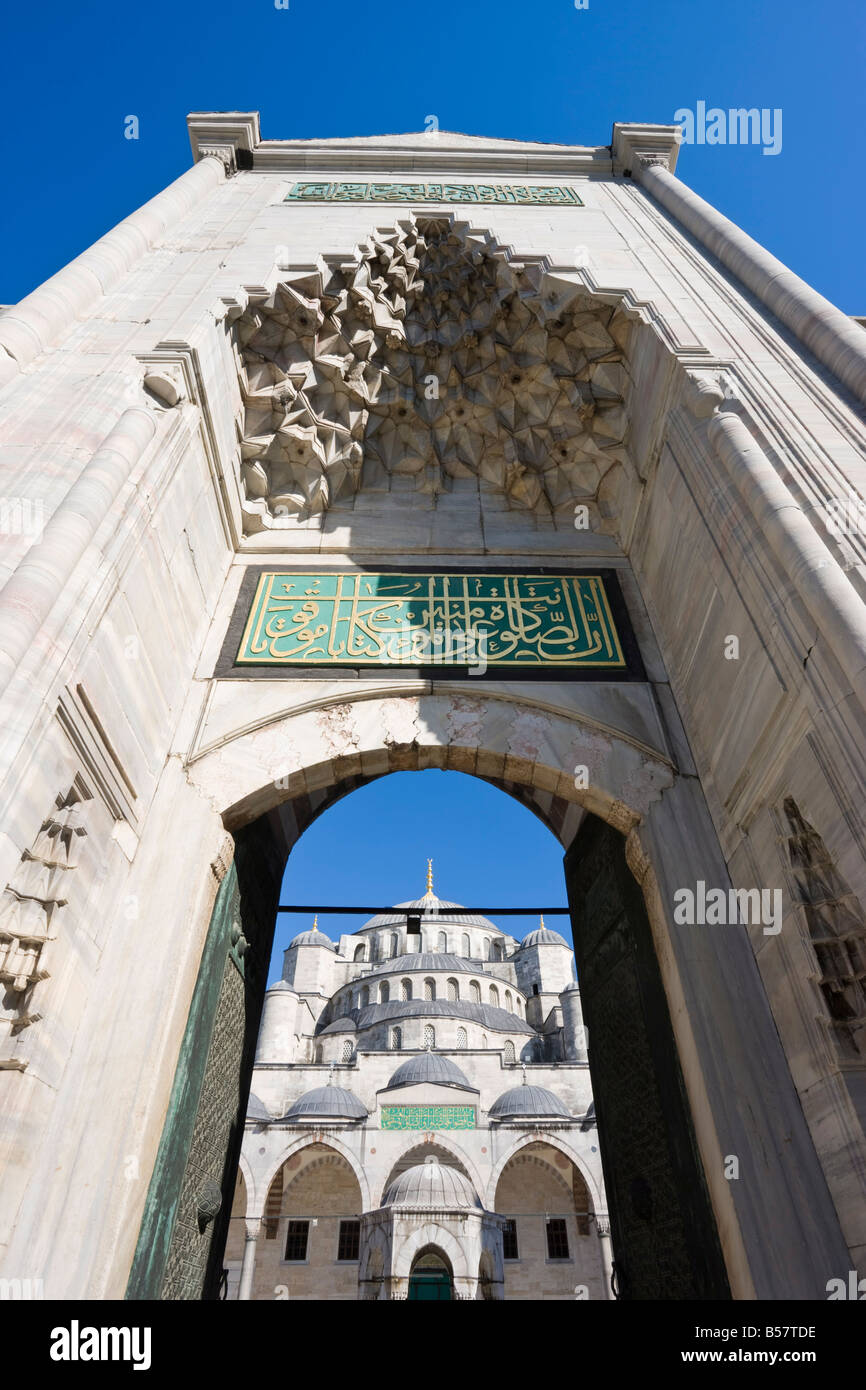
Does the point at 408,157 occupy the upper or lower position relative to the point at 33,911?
upper

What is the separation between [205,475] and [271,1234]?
28411 millimetres

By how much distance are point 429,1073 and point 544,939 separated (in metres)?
17.9

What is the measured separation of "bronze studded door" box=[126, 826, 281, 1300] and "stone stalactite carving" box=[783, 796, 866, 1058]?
2659mm

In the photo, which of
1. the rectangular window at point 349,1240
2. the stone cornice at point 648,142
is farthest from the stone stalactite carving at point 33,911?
the rectangular window at point 349,1240

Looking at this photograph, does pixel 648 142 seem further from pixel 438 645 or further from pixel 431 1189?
pixel 431 1189

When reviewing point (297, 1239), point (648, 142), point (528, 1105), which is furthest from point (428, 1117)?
point (648, 142)

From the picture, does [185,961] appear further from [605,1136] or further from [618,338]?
[618,338]

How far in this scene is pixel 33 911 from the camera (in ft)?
9.07

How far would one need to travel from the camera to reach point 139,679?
12.3ft

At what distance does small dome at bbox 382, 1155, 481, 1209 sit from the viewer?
22.2 m

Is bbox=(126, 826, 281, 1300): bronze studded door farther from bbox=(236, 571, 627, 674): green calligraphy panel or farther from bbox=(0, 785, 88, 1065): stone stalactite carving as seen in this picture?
bbox=(236, 571, 627, 674): green calligraphy panel

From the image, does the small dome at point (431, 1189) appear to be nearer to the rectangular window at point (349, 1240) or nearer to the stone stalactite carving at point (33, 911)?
the rectangular window at point (349, 1240)

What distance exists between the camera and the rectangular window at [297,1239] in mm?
24797

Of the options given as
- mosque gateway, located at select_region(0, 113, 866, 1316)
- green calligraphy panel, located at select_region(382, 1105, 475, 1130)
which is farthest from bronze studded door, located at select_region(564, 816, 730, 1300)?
green calligraphy panel, located at select_region(382, 1105, 475, 1130)
